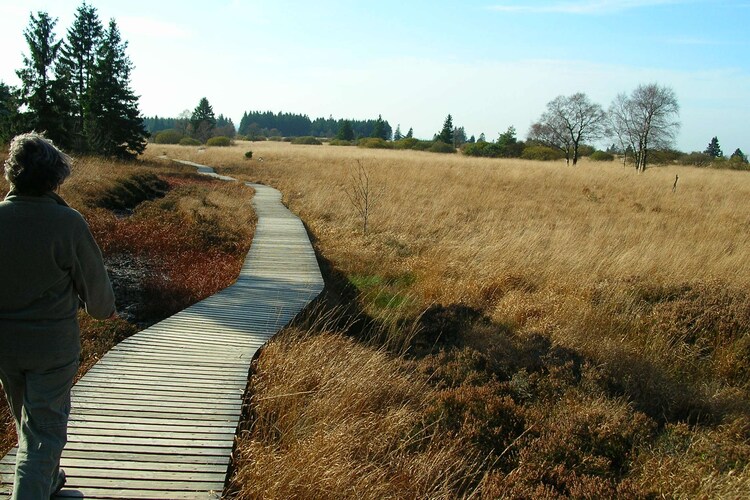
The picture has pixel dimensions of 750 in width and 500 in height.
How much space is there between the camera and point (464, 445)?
5.00 metres

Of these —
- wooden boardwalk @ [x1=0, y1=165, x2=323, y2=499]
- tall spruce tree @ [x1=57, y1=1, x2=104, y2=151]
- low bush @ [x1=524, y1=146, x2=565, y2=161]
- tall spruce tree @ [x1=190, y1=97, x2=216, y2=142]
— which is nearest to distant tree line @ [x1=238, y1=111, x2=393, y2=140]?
tall spruce tree @ [x1=190, y1=97, x2=216, y2=142]

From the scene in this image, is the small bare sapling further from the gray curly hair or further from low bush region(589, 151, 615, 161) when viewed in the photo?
low bush region(589, 151, 615, 161)

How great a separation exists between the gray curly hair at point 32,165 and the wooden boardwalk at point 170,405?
1.78m

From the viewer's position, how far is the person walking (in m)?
2.57

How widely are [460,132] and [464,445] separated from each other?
367 feet

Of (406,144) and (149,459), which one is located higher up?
(406,144)

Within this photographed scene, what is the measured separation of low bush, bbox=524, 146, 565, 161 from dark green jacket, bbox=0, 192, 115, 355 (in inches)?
1967

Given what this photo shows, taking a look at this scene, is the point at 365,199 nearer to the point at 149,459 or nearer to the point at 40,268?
the point at 149,459

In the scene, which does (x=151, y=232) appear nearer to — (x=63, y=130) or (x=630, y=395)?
(x=630, y=395)

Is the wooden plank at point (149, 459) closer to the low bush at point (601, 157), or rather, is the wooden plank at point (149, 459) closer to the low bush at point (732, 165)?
the low bush at point (732, 165)

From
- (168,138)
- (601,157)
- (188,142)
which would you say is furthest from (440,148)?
(168,138)

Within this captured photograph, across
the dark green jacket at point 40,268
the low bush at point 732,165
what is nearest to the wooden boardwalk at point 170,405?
the dark green jacket at point 40,268

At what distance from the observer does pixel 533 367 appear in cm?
671

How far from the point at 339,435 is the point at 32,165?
2.77 metres
